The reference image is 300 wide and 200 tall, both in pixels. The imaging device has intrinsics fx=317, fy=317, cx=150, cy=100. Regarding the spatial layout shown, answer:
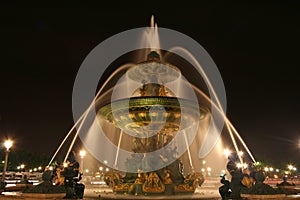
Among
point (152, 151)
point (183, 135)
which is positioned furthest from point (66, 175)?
point (183, 135)

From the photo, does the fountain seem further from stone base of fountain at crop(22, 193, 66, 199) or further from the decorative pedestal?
stone base of fountain at crop(22, 193, 66, 199)

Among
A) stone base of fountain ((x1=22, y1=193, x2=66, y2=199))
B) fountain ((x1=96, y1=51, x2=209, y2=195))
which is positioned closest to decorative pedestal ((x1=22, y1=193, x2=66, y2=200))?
stone base of fountain ((x1=22, y1=193, x2=66, y2=199))

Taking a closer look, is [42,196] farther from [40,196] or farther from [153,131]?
[153,131]

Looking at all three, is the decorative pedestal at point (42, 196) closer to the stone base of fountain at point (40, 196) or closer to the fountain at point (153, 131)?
the stone base of fountain at point (40, 196)

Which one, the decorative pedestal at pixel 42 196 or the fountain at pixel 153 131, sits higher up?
the fountain at pixel 153 131

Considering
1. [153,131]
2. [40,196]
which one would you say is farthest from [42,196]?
[153,131]

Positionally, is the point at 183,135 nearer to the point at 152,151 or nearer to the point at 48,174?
the point at 152,151

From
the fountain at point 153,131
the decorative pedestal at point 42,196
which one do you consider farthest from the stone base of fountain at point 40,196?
the fountain at point 153,131

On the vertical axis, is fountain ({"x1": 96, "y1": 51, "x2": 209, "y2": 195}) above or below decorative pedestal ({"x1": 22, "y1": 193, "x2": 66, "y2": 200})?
above

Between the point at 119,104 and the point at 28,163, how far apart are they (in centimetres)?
8507

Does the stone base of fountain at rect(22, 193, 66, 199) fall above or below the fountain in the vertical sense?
below

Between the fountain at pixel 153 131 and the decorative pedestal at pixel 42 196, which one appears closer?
the decorative pedestal at pixel 42 196

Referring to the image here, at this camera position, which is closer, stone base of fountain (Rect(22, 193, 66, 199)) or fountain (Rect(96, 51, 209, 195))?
stone base of fountain (Rect(22, 193, 66, 199))

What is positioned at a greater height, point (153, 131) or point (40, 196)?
point (153, 131)
